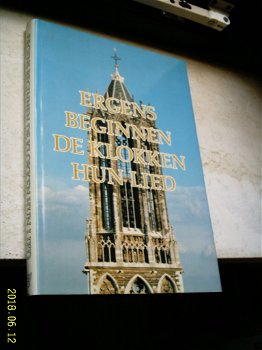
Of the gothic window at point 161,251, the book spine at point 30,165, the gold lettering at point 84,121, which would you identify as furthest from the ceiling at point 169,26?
the gothic window at point 161,251

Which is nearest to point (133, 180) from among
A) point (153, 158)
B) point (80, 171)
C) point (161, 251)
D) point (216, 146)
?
point (153, 158)

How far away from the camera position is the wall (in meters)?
2.39

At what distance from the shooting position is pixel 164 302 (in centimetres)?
333

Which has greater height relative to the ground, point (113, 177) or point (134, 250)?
point (113, 177)

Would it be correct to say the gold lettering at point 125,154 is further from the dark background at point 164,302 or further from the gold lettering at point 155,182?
the dark background at point 164,302

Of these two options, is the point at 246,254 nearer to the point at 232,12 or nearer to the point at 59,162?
the point at 59,162

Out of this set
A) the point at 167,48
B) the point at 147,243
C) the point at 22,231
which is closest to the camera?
the point at 22,231

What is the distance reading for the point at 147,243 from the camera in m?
2.57

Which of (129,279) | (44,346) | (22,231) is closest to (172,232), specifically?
(129,279)

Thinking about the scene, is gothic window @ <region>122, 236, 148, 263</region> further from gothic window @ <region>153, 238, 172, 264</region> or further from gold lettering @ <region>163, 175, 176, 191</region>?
gold lettering @ <region>163, 175, 176, 191</region>

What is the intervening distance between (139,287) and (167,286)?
0.68 ft

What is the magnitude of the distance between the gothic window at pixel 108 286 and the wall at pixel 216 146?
0.51 metres

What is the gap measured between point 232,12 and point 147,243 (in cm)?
205

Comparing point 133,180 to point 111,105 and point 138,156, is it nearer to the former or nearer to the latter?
point 138,156
